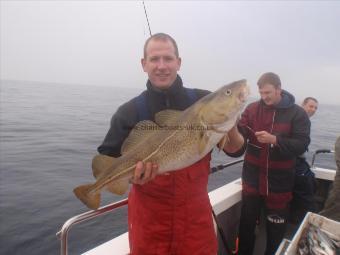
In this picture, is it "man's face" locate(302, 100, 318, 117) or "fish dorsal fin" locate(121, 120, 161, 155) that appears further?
"man's face" locate(302, 100, 318, 117)

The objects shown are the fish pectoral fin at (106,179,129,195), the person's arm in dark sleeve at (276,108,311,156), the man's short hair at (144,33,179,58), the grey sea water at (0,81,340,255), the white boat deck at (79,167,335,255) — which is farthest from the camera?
the grey sea water at (0,81,340,255)

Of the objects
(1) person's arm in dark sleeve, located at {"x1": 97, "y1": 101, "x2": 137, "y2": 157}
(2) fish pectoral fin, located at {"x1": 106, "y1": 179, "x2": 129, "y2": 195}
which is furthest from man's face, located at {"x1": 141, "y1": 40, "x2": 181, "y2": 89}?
(2) fish pectoral fin, located at {"x1": 106, "y1": 179, "x2": 129, "y2": 195}

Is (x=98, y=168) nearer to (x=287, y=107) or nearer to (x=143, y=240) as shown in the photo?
(x=143, y=240)

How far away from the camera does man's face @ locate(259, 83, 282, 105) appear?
187 inches

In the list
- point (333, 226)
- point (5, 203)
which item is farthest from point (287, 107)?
point (5, 203)

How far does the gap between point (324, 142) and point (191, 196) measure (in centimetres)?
2876

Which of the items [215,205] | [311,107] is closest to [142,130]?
[215,205]

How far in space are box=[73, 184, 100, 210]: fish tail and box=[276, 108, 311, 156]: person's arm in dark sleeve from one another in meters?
2.94

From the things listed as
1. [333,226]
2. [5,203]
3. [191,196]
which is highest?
[191,196]

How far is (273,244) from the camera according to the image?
4.77 m

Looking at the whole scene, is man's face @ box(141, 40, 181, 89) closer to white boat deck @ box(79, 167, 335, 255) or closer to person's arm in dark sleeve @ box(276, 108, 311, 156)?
white boat deck @ box(79, 167, 335, 255)

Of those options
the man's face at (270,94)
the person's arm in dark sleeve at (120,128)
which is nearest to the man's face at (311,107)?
the man's face at (270,94)

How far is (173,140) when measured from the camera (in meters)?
2.62

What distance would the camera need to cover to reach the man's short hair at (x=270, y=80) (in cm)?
476
